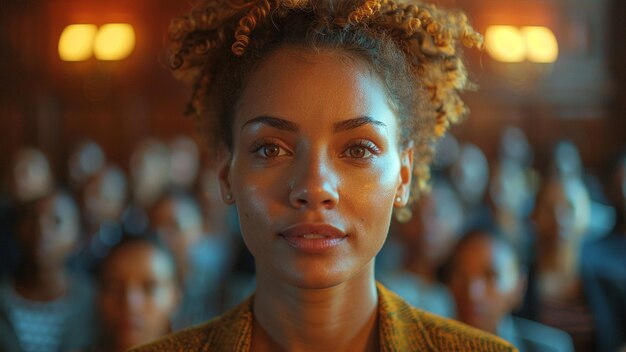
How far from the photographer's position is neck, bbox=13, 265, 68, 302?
10.3 feet

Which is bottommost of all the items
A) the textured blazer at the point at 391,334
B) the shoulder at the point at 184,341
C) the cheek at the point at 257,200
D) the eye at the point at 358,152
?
the shoulder at the point at 184,341

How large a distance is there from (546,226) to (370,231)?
8.28ft

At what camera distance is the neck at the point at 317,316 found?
125 centimetres

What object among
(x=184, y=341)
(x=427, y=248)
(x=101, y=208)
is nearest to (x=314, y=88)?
(x=184, y=341)

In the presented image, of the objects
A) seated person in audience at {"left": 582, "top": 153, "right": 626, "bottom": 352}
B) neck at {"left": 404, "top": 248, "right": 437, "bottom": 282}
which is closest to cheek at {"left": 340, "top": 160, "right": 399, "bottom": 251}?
seated person in audience at {"left": 582, "top": 153, "right": 626, "bottom": 352}

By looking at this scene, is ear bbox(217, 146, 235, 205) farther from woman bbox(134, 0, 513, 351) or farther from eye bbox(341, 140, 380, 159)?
eye bbox(341, 140, 380, 159)

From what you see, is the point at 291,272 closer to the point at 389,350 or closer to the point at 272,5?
the point at 389,350

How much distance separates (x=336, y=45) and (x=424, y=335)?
1.59 ft

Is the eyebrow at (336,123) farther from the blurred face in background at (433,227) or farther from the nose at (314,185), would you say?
the blurred face in background at (433,227)

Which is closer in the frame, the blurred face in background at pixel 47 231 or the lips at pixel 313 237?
the lips at pixel 313 237

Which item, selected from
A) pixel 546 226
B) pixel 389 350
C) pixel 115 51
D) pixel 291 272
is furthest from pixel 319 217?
pixel 115 51

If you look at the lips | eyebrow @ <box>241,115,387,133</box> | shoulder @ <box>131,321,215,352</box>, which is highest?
eyebrow @ <box>241,115,387,133</box>

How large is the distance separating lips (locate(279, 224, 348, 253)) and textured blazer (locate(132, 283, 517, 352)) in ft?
0.69

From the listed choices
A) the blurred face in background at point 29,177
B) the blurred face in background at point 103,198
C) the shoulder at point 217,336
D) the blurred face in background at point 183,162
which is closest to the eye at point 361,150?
the shoulder at point 217,336
